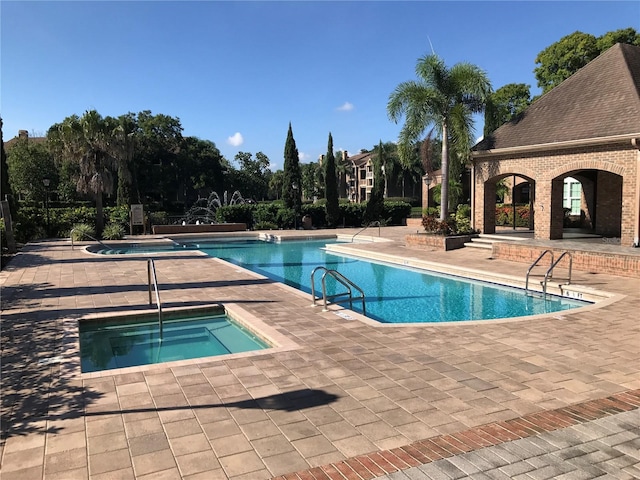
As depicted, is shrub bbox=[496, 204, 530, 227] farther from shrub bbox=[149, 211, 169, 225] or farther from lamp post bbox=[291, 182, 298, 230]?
shrub bbox=[149, 211, 169, 225]

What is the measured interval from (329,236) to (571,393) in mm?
22805

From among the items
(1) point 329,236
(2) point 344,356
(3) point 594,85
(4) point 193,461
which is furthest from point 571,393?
(1) point 329,236

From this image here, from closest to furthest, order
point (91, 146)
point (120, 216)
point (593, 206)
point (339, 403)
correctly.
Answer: point (339, 403), point (593, 206), point (91, 146), point (120, 216)

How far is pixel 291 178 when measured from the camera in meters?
31.9

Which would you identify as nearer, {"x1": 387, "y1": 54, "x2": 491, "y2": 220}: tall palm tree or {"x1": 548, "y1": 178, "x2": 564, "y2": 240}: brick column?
{"x1": 548, "y1": 178, "x2": 564, "y2": 240}: brick column

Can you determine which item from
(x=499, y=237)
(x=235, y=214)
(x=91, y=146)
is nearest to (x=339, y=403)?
(x=499, y=237)

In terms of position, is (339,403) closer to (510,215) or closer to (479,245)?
(479,245)

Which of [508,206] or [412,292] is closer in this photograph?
[412,292]

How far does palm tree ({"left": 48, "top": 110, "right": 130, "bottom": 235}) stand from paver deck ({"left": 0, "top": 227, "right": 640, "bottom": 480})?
54.8ft

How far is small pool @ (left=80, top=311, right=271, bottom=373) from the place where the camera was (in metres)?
7.23

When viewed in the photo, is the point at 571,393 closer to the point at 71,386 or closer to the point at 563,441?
the point at 563,441

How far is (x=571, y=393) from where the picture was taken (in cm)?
488

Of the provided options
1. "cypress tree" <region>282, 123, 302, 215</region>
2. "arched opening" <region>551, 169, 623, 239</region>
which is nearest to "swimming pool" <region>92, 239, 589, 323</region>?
"arched opening" <region>551, 169, 623, 239</region>

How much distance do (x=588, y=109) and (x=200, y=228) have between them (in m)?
21.4
